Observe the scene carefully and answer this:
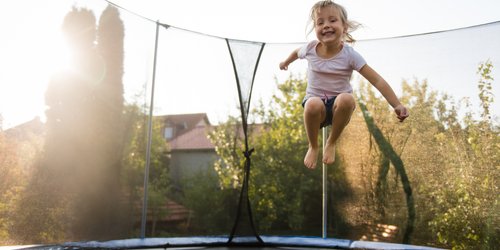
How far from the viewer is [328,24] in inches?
77.4

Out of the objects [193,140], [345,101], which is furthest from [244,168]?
[345,101]

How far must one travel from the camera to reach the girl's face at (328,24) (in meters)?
1.96

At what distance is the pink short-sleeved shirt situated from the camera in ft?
6.79

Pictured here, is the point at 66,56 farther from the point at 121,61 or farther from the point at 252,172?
the point at 252,172

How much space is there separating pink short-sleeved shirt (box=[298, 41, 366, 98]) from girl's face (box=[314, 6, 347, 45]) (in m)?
0.11

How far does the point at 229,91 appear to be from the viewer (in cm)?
402

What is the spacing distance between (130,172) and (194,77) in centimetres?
97

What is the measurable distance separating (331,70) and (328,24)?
230mm

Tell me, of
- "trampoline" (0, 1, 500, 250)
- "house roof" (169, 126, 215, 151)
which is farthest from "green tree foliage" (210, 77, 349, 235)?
"trampoline" (0, 1, 500, 250)

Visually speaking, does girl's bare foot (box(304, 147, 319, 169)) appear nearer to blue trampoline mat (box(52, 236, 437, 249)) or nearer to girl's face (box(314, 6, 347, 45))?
girl's face (box(314, 6, 347, 45))

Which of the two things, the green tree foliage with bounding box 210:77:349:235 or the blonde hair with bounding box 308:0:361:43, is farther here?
the green tree foliage with bounding box 210:77:349:235

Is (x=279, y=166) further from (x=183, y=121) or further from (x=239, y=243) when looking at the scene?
(x=239, y=243)

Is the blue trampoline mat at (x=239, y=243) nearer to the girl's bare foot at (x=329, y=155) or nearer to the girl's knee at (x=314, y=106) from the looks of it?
the girl's bare foot at (x=329, y=155)

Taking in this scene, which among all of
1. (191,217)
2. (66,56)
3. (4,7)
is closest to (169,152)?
(191,217)
